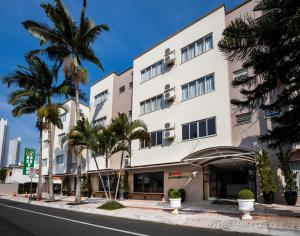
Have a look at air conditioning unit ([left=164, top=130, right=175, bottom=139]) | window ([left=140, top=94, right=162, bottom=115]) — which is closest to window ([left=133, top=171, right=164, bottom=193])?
air conditioning unit ([left=164, top=130, right=175, bottom=139])

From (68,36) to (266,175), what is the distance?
1759 cm

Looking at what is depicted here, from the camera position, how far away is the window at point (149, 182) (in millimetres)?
24922

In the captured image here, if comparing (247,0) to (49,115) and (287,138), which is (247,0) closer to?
(287,138)

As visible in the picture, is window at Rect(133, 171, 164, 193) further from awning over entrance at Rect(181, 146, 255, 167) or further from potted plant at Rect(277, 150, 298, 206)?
potted plant at Rect(277, 150, 298, 206)

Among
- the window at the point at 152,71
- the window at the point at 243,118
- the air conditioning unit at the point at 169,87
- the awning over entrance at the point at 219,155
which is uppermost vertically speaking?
the window at the point at 152,71

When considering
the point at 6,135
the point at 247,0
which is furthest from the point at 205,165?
the point at 6,135

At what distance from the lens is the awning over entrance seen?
17.4m

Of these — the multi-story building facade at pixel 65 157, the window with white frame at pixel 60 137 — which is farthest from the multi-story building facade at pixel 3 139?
the window with white frame at pixel 60 137

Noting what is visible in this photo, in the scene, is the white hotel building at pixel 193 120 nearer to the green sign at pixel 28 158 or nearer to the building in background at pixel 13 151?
the green sign at pixel 28 158

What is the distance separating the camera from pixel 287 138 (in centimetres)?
1200

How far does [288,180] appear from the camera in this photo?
1602cm

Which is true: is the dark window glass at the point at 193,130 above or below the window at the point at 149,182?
above

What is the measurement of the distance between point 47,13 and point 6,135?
95.7 metres

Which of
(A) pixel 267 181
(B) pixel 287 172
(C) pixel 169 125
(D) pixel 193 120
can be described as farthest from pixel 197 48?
(B) pixel 287 172
